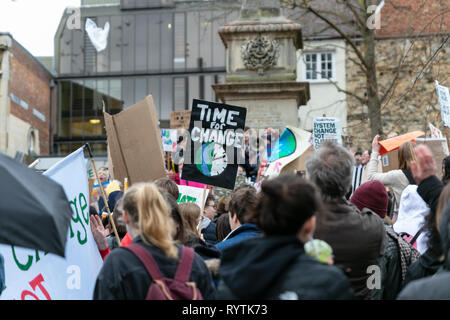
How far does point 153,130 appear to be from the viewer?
7500mm

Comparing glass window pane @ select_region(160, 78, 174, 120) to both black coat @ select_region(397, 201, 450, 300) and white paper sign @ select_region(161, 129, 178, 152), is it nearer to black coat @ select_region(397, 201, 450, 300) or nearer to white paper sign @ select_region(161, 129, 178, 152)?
white paper sign @ select_region(161, 129, 178, 152)

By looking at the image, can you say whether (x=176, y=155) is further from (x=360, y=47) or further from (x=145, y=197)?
(x=360, y=47)

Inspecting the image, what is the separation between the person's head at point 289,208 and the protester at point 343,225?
2.33 ft

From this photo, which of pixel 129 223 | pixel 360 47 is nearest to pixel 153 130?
pixel 129 223

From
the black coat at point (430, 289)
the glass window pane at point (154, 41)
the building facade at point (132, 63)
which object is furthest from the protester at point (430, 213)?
the glass window pane at point (154, 41)

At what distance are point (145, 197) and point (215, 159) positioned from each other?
3871 millimetres

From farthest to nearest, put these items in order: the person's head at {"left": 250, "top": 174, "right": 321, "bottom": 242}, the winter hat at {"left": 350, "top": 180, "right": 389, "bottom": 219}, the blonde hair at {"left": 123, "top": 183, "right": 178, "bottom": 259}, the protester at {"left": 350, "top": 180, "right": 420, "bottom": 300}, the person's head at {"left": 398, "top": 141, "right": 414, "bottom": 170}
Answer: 1. the person's head at {"left": 398, "top": 141, "right": 414, "bottom": 170}
2. the winter hat at {"left": 350, "top": 180, "right": 389, "bottom": 219}
3. the protester at {"left": 350, "top": 180, "right": 420, "bottom": 300}
4. the blonde hair at {"left": 123, "top": 183, "right": 178, "bottom": 259}
5. the person's head at {"left": 250, "top": 174, "right": 321, "bottom": 242}

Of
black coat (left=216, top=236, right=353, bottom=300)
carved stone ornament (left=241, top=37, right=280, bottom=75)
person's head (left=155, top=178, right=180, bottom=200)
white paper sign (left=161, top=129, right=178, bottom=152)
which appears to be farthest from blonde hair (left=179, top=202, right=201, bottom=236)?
carved stone ornament (left=241, top=37, right=280, bottom=75)

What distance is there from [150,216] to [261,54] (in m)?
10.3

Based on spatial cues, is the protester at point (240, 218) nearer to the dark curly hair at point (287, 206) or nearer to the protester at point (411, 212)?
the protester at point (411, 212)

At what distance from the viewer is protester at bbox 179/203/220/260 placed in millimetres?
3975

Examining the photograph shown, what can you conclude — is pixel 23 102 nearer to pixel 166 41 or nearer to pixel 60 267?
pixel 166 41

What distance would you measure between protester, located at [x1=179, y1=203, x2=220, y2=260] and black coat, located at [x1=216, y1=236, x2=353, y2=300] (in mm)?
1252

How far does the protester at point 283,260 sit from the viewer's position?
2.62 meters
